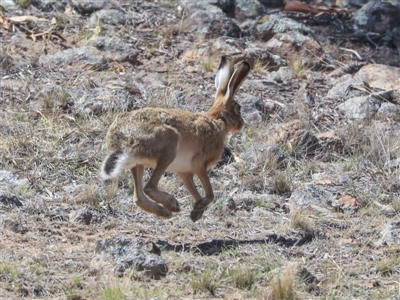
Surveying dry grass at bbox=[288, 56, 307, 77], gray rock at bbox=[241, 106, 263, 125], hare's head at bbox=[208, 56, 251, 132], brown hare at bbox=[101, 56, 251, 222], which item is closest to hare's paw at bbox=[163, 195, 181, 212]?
brown hare at bbox=[101, 56, 251, 222]

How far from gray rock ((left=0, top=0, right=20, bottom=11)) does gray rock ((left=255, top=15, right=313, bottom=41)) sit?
129 inches

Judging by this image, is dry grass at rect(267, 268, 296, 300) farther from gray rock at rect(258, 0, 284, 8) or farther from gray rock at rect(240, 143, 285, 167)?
gray rock at rect(258, 0, 284, 8)

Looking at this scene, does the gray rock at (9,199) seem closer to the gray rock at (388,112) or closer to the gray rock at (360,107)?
the gray rock at (360,107)

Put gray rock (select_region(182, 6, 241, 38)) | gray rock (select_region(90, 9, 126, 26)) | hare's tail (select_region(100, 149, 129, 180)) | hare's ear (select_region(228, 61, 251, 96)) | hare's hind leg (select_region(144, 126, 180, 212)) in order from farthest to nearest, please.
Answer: gray rock (select_region(182, 6, 241, 38)) → gray rock (select_region(90, 9, 126, 26)) → hare's ear (select_region(228, 61, 251, 96)) → hare's hind leg (select_region(144, 126, 180, 212)) → hare's tail (select_region(100, 149, 129, 180))

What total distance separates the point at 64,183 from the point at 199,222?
4.54ft

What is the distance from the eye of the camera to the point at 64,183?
8992mm

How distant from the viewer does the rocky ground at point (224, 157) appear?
6895mm

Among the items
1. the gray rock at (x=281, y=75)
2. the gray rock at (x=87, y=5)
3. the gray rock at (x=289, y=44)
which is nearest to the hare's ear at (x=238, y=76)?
the gray rock at (x=281, y=75)

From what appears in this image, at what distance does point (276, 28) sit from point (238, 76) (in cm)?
527

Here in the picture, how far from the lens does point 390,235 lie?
799 cm

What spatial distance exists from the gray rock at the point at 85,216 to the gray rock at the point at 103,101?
7.67 feet

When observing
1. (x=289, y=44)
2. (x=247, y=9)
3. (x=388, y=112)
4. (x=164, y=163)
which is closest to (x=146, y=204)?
(x=164, y=163)

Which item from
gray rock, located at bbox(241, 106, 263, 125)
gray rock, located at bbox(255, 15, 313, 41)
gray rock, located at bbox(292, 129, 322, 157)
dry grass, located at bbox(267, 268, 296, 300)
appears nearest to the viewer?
dry grass, located at bbox(267, 268, 296, 300)

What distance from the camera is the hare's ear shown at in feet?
28.2
